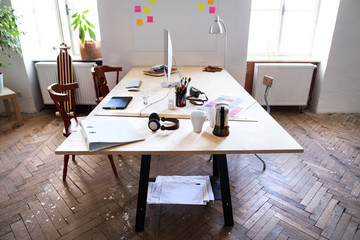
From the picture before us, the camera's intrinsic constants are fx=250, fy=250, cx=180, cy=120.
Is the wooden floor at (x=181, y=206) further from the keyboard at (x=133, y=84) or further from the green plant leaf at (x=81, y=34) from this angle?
the green plant leaf at (x=81, y=34)

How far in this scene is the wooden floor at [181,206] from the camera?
1.81m

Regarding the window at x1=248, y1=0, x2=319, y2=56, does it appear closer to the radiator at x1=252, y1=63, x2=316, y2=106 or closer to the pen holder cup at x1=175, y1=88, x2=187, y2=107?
the radiator at x1=252, y1=63, x2=316, y2=106

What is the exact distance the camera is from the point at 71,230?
71.3 inches

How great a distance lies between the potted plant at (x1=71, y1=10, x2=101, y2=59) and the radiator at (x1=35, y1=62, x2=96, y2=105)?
5.6 inches

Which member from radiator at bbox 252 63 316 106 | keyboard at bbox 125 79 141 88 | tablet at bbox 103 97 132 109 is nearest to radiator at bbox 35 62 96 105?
keyboard at bbox 125 79 141 88

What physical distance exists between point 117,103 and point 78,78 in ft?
→ 6.74

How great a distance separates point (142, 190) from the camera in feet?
5.49

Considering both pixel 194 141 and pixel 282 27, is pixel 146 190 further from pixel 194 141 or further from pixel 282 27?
pixel 282 27

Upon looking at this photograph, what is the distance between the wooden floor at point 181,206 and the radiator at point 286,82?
0.95 m

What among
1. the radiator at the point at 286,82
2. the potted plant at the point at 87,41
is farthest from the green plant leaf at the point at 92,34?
the radiator at the point at 286,82

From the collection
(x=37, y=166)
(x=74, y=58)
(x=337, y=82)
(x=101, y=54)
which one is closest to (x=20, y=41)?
(x=74, y=58)

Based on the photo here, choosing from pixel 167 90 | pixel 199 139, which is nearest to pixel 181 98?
pixel 167 90

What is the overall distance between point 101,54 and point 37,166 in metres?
1.89

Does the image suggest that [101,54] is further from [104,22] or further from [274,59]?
[274,59]
